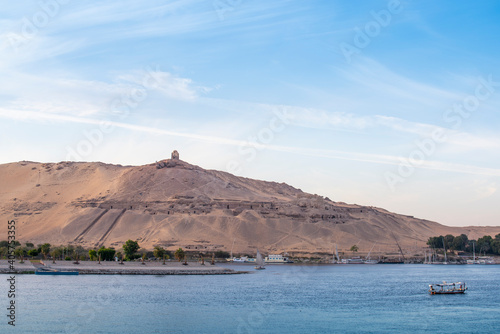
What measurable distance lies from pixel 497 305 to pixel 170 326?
30.3 meters

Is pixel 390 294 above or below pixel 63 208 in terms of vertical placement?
below

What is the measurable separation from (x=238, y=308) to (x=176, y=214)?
342ft

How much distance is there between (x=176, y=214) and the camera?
497 feet

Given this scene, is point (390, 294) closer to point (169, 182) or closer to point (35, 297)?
point (35, 297)

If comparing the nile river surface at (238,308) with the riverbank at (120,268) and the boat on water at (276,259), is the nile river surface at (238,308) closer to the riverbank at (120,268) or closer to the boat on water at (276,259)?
the riverbank at (120,268)

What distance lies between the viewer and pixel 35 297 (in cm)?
5244

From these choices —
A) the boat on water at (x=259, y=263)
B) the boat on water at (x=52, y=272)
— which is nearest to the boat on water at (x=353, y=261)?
the boat on water at (x=259, y=263)

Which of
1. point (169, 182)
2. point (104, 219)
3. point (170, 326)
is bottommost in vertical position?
point (170, 326)

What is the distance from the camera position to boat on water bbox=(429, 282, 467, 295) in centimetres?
6290

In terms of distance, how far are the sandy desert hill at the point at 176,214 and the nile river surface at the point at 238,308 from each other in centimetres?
6598

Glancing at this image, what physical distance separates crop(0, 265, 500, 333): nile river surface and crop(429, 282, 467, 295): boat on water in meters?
0.97

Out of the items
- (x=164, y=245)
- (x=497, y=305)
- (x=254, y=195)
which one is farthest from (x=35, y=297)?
(x=254, y=195)

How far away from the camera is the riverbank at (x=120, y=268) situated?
81.0 meters

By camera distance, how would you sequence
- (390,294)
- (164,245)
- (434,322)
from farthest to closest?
1. (164,245)
2. (390,294)
3. (434,322)
